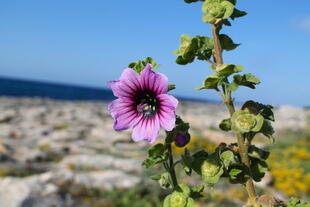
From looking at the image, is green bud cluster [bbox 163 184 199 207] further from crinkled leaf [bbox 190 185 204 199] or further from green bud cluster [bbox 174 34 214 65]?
green bud cluster [bbox 174 34 214 65]

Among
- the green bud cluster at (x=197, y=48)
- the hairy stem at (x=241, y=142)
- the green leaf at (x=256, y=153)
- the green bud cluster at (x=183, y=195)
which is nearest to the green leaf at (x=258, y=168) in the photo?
the green leaf at (x=256, y=153)

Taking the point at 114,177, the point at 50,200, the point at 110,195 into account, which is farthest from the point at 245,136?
the point at 114,177

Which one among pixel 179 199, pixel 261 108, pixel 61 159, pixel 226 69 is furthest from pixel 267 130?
pixel 61 159

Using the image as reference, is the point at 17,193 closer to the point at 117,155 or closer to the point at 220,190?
the point at 220,190

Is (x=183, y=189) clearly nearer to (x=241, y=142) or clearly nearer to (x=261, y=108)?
(x=241, y=142)

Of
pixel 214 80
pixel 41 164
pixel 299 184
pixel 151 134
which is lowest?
pixel 41 164

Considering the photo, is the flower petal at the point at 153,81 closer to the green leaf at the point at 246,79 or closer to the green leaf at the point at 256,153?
the green leaf at the point at 246,79

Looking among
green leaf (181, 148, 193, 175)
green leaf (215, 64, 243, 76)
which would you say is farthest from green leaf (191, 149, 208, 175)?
green leaf (215, 64, 243, 76)
